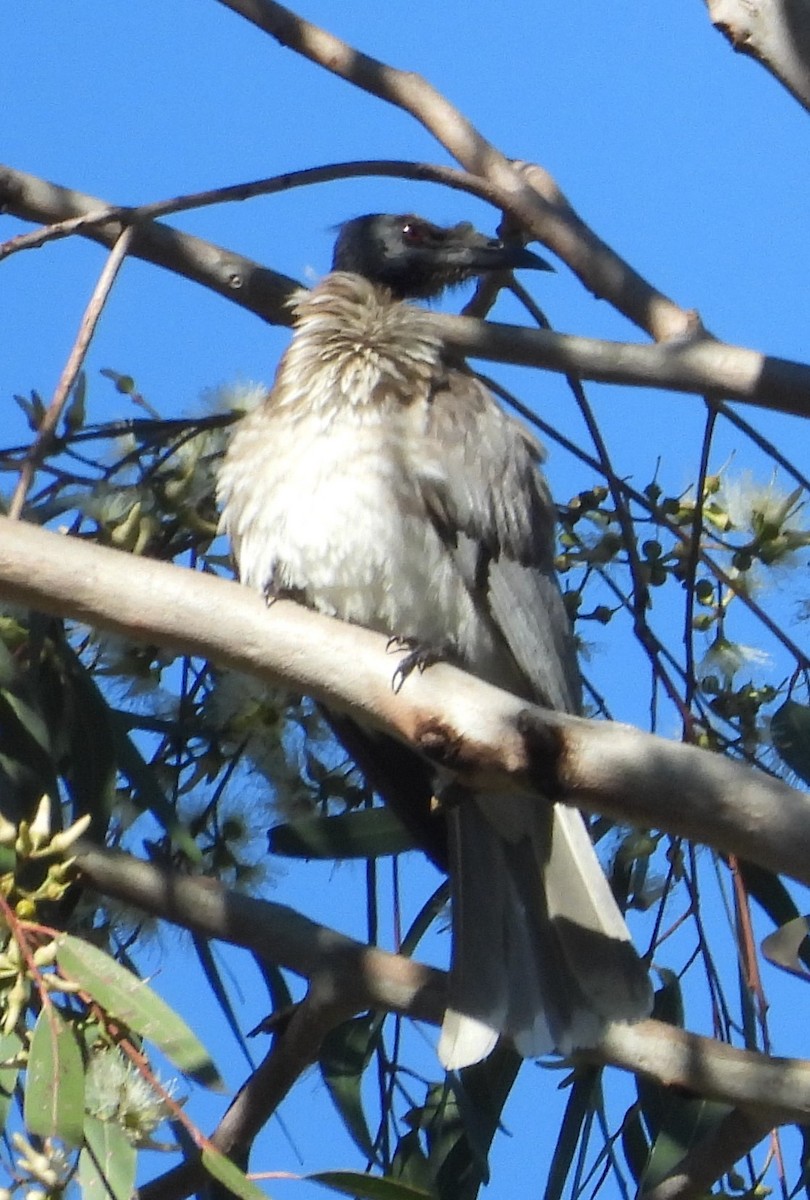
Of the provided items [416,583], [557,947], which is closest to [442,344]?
[416,583]

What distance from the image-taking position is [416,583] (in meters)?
2.54

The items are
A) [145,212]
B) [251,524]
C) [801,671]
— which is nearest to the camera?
[145,212]

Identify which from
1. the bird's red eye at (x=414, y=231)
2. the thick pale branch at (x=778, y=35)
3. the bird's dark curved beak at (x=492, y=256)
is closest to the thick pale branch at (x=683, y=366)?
the thick pale branch at (x=778, y=35)

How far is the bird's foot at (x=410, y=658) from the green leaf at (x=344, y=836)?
0.36 meters

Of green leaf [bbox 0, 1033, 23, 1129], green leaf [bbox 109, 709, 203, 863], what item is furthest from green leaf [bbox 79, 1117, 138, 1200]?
green leaf [bbox 109, 709, 203, 863]

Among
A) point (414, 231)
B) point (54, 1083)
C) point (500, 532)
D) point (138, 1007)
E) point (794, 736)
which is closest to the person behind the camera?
point (54, 1083)

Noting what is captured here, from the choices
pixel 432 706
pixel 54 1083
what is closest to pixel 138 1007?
pixel 54 1083

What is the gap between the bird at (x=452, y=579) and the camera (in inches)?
98.1

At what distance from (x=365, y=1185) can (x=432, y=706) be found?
0.49 meters

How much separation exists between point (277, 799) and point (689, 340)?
0.90 metres

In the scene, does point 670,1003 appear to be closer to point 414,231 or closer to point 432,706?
point 432,706

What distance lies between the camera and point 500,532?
262 centimetres

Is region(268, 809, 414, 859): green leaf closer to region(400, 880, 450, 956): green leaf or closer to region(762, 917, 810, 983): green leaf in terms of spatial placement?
region(400, 880, 450, 956): green leaf

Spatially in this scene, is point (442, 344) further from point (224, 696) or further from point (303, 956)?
point (303, 956)
